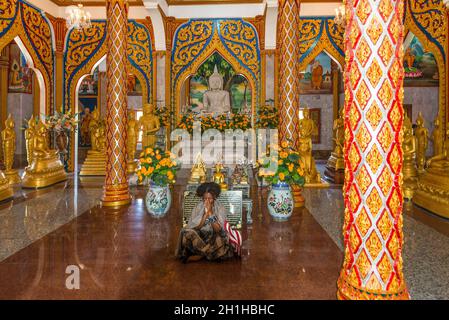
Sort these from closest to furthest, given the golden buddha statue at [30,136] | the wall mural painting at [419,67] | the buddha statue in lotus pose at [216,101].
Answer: the golden buddha statue at [30,136] → the buddha statue in lotus pose at [216,101] → the wall mural painting at [419,67]

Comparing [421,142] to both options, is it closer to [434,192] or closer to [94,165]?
[434,192]

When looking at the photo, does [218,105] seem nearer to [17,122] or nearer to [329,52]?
[329,52]

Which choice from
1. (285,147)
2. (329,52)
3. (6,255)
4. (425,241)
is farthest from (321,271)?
(329,52)

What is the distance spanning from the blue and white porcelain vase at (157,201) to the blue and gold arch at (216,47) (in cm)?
660

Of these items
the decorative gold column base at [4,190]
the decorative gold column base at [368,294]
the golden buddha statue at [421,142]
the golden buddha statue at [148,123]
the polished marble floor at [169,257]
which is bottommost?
the polished marble floor at [169,257]

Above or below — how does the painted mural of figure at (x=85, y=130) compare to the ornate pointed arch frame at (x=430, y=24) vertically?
below

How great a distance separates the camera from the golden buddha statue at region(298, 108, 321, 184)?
8.98 m

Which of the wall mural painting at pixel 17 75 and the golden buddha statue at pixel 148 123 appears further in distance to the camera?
the wall mural painting at pixel 17 75

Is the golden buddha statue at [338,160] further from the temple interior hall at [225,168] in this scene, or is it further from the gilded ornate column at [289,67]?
the gilded ornate column at [289,67]

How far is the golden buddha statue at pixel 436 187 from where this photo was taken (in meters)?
5.80

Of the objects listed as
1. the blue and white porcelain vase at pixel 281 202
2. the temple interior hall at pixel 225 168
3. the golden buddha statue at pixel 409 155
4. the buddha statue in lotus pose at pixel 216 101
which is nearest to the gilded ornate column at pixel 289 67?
the temple interior hall at pixel 225 168

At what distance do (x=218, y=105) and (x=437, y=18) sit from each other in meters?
8.07

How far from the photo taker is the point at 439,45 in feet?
30.9

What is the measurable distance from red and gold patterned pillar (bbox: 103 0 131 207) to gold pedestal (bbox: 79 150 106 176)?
4.71m
